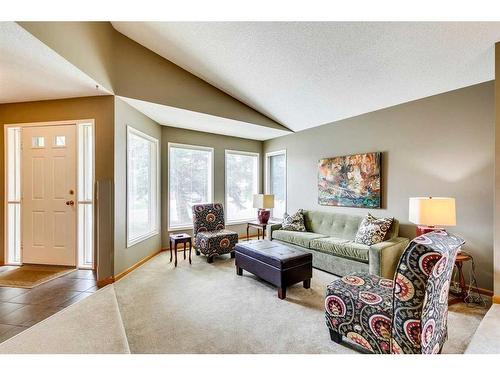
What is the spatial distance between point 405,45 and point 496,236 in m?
2.05

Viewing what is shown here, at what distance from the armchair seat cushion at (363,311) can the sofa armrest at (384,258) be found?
2.79 ft

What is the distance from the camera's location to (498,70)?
7.29 feet

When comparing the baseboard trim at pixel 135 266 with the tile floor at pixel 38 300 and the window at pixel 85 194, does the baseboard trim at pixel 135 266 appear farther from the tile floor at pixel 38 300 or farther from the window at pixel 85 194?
the window at pixel 85 194

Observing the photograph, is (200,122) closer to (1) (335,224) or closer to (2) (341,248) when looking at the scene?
(1) (335,224)

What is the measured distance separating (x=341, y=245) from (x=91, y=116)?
390 centimetres

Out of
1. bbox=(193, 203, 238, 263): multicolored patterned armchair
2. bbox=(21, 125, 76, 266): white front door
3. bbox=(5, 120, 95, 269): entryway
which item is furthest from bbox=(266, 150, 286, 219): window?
bbox=(21, 125, 76, 266): white front door

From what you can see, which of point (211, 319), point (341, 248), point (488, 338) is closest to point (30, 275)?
point (211, 319)

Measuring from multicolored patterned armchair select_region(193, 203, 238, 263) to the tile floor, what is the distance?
5.26ft

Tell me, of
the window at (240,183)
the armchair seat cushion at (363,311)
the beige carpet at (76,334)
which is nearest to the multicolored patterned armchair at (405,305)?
the armchair seat cushion at (363,311)

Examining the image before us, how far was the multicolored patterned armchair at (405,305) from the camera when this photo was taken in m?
1.40

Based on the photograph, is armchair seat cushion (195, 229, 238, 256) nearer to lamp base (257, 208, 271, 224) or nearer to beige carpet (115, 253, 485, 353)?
beige carpet (115, 253, 485, 353)

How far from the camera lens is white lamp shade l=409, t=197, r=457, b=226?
2.46 m
